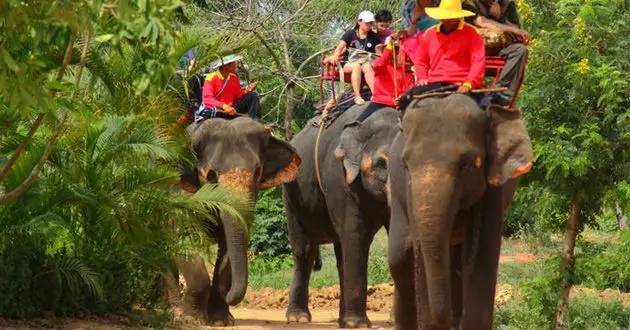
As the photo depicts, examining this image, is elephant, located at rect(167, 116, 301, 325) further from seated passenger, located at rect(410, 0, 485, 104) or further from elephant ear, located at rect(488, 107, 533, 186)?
elephant ear, located at rect(488, 107, 533, 186)

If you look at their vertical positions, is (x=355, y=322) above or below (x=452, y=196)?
below

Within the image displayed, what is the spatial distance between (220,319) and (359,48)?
3.43 meters

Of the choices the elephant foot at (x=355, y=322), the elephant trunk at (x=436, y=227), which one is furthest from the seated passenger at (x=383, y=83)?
the elephant trunk at (x=436, y=227)

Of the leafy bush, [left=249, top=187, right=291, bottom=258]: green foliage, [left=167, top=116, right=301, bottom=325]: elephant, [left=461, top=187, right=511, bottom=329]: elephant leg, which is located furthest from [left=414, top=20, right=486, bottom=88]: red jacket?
[left=249, top=187, right=291, bottom=258]: green foliage

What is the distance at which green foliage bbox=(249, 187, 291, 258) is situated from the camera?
28.3 meters

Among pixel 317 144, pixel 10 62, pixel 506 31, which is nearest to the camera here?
pixel 10 62

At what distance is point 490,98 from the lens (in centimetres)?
1141

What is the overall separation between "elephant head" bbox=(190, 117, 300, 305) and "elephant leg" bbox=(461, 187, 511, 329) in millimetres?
5558

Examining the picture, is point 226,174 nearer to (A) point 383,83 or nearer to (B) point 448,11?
(A) point 383,83

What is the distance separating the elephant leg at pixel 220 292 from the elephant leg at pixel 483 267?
6902mm

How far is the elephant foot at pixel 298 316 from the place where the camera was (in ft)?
61.6

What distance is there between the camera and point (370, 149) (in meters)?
16.9

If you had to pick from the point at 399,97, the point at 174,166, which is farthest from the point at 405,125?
the point at 174,166

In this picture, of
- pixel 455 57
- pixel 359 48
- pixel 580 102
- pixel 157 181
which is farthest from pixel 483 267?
pixel 359 48
